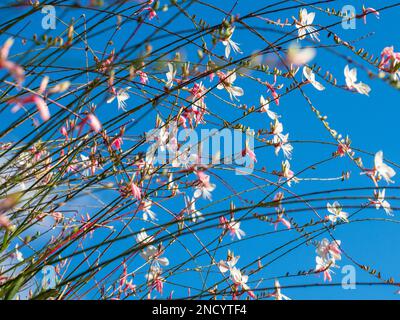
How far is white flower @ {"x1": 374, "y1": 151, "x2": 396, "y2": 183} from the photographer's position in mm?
1609

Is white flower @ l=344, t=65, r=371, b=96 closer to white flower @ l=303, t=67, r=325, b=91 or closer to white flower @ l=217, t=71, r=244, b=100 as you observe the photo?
white flower @ l=303, t=67, r=325, b=91

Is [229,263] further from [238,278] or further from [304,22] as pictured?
[304,22]

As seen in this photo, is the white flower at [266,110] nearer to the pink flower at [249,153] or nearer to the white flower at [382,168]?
the pink flower at [249,153]

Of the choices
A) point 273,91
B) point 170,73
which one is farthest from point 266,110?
point 170,73

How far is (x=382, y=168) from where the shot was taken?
1.63m

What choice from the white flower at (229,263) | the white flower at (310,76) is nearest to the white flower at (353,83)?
the white flower at (310,76)

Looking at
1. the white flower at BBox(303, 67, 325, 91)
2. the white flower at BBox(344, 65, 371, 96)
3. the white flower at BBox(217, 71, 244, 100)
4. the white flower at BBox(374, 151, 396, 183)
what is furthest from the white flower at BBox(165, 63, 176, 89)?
the white flower at BBox(374, 151, 396, 183)

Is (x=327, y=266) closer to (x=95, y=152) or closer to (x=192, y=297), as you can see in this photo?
(x=192, y=297)

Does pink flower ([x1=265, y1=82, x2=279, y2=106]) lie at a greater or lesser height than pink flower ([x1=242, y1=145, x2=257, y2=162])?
greater

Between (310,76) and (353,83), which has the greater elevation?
(310,76)
